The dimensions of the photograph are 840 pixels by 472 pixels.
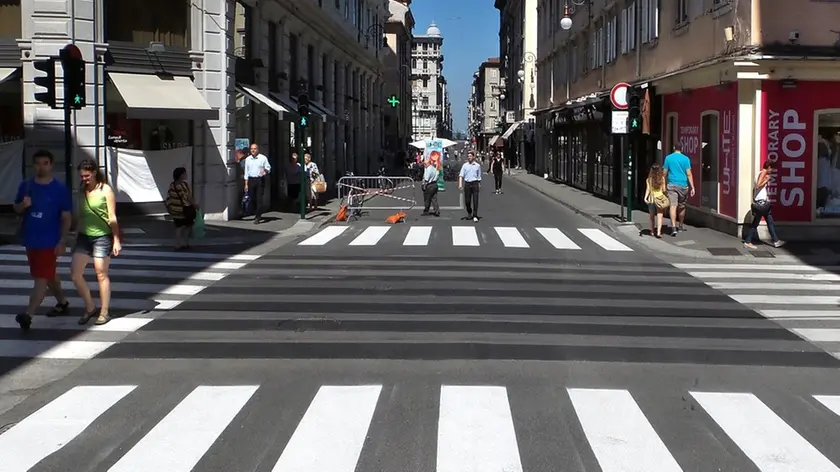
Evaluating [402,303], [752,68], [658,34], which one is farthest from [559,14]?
[402,303]

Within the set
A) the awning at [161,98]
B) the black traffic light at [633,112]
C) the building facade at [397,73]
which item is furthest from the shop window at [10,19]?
the building facade at [397,73]

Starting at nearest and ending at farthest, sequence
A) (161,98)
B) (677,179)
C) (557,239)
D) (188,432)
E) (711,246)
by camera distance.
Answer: (188,432), (711,246), (677,179), (557,239), (161,98)

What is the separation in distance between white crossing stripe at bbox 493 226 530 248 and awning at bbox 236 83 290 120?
24.0ft

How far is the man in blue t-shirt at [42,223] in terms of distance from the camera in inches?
358

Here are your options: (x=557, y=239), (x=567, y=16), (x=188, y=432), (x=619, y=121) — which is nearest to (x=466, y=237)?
(x=557, y=239)

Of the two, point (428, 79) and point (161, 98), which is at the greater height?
point (428, 79)

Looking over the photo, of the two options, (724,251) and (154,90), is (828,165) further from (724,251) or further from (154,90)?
(154,90)

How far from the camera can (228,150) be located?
2200 cm

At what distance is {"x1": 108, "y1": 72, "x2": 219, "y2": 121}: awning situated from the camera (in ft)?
63.9

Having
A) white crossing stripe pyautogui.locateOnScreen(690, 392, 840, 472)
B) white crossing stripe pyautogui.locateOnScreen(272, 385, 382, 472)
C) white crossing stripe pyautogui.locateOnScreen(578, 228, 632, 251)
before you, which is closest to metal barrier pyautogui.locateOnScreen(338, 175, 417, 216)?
white crossing stripe pyautogui.locateOnScreen(578, 228, 632, 251)

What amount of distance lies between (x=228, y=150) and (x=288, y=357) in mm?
14640

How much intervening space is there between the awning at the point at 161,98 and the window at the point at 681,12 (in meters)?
11.5

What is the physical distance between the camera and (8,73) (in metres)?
19.3

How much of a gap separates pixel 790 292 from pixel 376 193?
1394 centimetres
